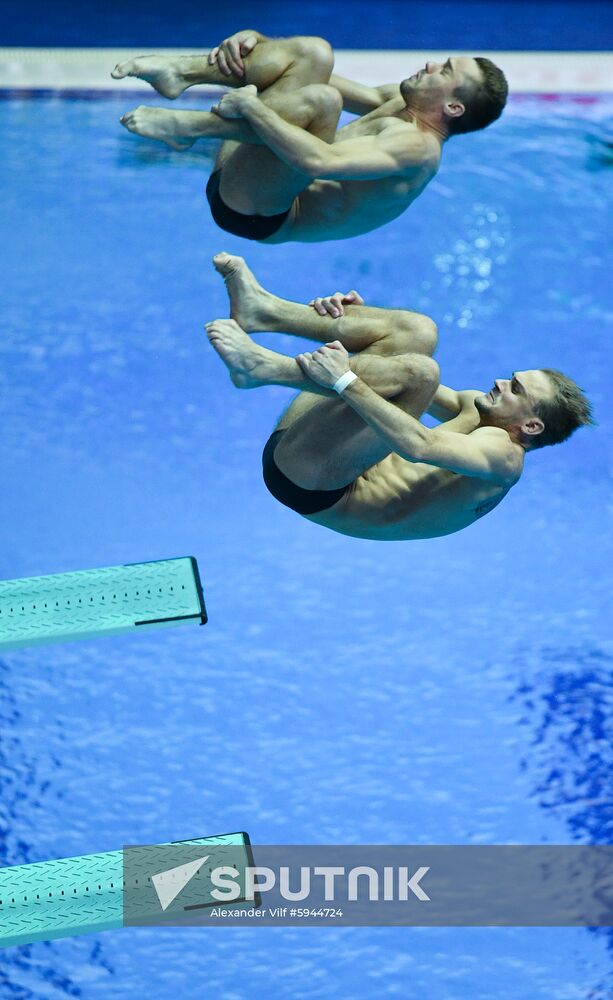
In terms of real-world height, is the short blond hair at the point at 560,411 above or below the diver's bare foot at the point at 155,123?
below

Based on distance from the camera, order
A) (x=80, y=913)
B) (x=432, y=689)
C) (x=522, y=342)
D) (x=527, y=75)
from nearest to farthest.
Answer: (x=80, y=913) → (x=432, y=689) → (x=522, y=342) → (x=527, y=75)

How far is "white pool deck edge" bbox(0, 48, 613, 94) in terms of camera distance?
908 centimetres

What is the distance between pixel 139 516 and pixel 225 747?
4.69ft

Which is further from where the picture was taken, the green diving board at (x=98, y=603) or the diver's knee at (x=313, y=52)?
the green diving board at (x=98, y=603)

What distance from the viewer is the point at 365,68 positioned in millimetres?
9117

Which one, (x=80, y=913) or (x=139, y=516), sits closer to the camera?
(x=80, y=913)

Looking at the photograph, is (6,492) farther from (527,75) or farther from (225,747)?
(527,75)

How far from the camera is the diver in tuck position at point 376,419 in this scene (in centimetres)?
381

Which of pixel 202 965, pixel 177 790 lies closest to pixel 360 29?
pixel 177 790

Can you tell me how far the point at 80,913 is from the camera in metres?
4.31

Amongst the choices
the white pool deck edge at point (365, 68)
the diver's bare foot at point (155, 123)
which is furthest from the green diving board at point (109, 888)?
the white pool deck edge at point (365, 68)

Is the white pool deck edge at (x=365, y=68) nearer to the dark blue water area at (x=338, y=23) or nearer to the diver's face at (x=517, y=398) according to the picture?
the dark blue water area at (x=338, y=23)

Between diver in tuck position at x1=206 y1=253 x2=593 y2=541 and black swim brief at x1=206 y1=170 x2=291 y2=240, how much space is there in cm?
52

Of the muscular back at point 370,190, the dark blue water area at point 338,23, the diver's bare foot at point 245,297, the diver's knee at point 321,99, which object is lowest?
the diver's bare foot at point 245,297
